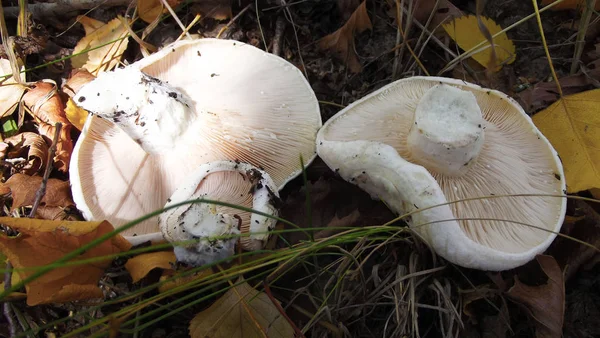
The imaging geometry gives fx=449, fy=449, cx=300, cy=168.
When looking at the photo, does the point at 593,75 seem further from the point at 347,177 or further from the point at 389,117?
the point at 347,177

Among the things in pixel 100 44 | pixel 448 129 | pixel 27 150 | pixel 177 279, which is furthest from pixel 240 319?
pixel 100 44

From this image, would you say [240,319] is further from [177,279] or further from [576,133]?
[576,133]

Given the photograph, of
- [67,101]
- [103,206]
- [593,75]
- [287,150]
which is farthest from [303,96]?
[593,75]

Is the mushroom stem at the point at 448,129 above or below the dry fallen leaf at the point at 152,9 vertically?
below

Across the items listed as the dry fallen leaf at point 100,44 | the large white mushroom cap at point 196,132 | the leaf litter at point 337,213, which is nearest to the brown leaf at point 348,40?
the leaf litter at point 337,213

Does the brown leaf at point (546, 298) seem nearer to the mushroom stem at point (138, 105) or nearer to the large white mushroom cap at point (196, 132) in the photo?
the large white mushroom cap at point (196, 132)

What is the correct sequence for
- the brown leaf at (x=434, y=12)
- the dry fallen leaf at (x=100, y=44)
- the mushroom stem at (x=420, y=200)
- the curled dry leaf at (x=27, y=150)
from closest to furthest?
the mushroom stem at (x=420, y=200) < the curled dry leaf at (x=27, y=150) < the brown leaf at (x=434, y=12) < the dry fallen leaf at (x=100, y=44)

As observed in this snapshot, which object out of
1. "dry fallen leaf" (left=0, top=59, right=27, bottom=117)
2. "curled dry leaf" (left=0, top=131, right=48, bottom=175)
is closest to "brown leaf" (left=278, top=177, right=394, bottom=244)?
"curled dry leaf" (left=0, top=131, right=48, bottom=175)

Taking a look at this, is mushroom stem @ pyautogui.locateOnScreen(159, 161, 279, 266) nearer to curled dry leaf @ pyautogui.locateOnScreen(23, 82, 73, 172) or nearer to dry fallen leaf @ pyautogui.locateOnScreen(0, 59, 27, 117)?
curled dry leaf @ pyautogui.locateOnScreen(23, 82, 73, 172)
